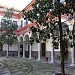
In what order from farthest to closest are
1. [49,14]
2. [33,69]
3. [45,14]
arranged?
[33,69] → [49,14] → [45,14]

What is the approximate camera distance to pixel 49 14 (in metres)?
9.74

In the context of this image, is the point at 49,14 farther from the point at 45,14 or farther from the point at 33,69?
the point at 33,69

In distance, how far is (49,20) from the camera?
34.7 ft

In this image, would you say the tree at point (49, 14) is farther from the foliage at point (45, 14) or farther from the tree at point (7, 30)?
the tree at point (7, 30)

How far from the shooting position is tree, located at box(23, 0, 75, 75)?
350 inches

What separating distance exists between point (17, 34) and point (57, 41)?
21.2 m

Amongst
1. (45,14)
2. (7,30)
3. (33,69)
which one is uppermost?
(7,30)

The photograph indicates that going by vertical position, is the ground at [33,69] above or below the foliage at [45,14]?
below

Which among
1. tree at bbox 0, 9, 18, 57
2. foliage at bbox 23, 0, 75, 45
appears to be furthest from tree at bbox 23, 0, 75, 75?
tree at bbox 0, 9, 18, 57

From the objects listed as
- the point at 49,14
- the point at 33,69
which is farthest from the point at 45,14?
the point at 33,69

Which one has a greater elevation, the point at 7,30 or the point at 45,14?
the point at 7,30

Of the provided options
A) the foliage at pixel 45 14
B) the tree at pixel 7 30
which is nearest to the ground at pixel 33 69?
the foliage at pixel 45 14

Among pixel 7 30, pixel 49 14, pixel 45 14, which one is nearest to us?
pixel 45 14

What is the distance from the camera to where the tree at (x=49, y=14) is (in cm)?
888
